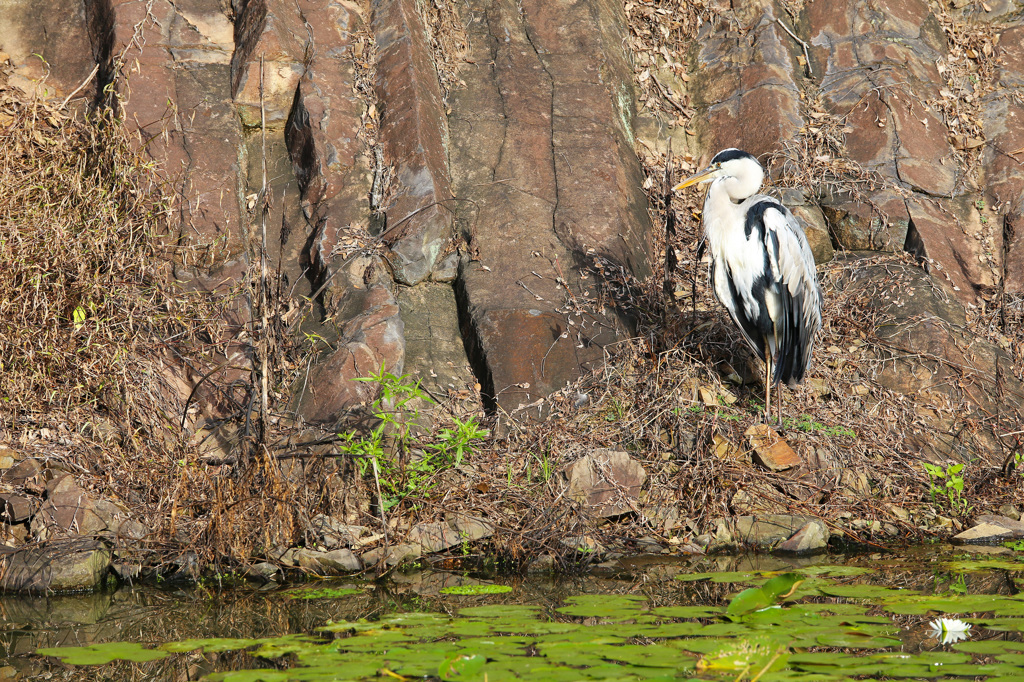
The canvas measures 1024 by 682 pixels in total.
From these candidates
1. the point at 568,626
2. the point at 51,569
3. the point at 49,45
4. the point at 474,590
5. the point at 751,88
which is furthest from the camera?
the point at 751,88

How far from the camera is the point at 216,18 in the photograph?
5.80 meters

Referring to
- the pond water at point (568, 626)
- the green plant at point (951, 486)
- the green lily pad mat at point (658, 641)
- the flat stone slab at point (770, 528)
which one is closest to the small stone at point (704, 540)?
the flat stone slab at point (770, 528)

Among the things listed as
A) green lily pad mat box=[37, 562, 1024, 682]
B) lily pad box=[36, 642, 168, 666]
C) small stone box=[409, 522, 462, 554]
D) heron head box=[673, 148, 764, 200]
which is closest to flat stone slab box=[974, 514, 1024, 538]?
green lily pad mat box=[37, 562, 1024, 682]

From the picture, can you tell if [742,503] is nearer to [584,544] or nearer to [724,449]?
[724,449]

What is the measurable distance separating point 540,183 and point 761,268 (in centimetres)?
172

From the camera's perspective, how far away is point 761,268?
166 inches

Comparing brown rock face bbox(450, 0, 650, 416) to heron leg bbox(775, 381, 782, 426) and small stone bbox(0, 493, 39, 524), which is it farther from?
small stone bbox(0, 493, 39, 524)

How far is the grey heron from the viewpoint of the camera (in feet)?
13.8

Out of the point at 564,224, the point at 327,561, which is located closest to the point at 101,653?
the point at 327,561

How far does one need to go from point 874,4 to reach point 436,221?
13.6 ft

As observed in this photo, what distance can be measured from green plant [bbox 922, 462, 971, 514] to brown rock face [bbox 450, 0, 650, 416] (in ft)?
5.76

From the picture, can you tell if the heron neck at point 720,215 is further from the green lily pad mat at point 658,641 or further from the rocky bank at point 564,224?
the green lily pad mat at point 658,641

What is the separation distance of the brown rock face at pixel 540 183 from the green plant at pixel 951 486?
176 centimetres

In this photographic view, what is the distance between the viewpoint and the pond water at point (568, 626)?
213cm
